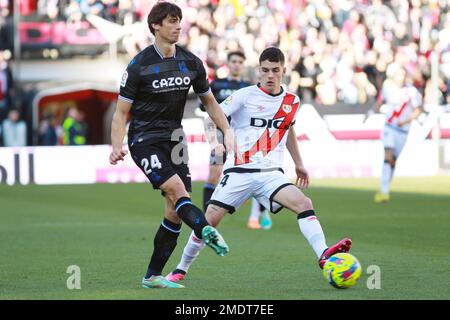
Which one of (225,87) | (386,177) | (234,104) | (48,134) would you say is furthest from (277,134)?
(48,134)

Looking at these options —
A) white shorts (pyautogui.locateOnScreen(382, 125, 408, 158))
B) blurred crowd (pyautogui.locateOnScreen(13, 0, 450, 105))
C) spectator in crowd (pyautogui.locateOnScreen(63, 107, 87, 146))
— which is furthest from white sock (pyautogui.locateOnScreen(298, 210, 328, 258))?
blurred crowd (pyautogui.locateOnScreen(13, 0, 450, 105))

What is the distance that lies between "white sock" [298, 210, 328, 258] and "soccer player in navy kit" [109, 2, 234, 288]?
1047 mm

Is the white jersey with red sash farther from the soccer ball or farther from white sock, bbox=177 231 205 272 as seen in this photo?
the soccer ball

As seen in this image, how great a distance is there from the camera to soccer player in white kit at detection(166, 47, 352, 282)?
951 centimetres

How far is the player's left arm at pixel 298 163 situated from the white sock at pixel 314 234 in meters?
0.71

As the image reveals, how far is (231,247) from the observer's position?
501 inches

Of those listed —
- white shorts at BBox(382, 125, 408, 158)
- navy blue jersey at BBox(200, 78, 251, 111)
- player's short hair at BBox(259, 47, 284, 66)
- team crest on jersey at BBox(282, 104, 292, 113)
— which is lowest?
white shorts at BBox(382, 125, 408, 158)

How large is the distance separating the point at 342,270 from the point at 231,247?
4.16m

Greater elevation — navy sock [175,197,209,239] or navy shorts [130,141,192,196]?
navy shorts [130,141,192,196]

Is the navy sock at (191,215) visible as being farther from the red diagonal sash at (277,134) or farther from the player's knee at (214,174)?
the player's knee at (214,174)

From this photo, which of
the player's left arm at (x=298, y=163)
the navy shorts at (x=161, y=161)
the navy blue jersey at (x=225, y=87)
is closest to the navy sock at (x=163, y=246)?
the navy shorts at (x=161, y=161)

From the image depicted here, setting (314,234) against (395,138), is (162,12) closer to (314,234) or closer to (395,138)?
(314,234)
